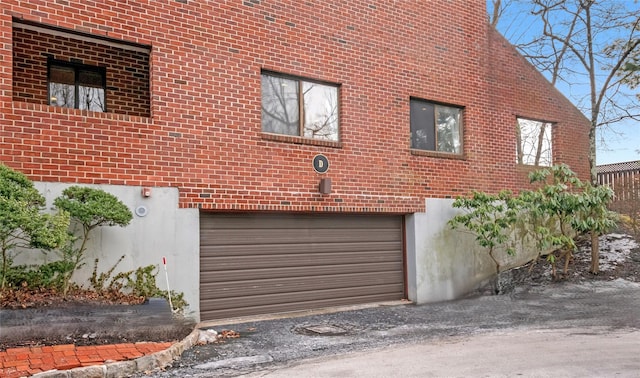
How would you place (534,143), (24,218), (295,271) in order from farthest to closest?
(534,143) → (295,271) → (24,218)

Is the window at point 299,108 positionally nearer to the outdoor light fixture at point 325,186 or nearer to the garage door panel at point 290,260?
the outdoor light fixture at point 325,186

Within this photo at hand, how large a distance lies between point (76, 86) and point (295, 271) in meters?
5.08

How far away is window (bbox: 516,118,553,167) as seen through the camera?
12500mm

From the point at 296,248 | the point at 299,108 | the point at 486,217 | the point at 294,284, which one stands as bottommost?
the point at 294,284

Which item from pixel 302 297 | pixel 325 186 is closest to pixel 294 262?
pixel 302 297

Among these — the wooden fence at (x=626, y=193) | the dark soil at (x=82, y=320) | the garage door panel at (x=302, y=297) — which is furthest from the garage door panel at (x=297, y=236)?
the wooden fence at (x=626, y=193)

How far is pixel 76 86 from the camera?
905cm

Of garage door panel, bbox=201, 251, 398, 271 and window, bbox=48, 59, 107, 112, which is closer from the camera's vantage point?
garage door panel, bbox=201, 251, 398, 271

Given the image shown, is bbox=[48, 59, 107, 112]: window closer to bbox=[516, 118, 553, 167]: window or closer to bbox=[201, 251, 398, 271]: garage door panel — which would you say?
bbox=[201, 251, 398, 271]: garage door panel

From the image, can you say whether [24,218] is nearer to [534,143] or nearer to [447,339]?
[447,339]

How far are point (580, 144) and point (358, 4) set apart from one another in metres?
7.57

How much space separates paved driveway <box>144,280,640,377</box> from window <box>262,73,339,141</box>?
332 cm

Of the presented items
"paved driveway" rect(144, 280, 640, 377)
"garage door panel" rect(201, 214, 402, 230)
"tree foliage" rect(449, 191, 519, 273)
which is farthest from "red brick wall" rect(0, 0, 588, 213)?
Result: "paved driveway" rect(144, 280, 640, 377)

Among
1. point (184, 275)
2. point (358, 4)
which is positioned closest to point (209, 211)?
point (184, 275)
